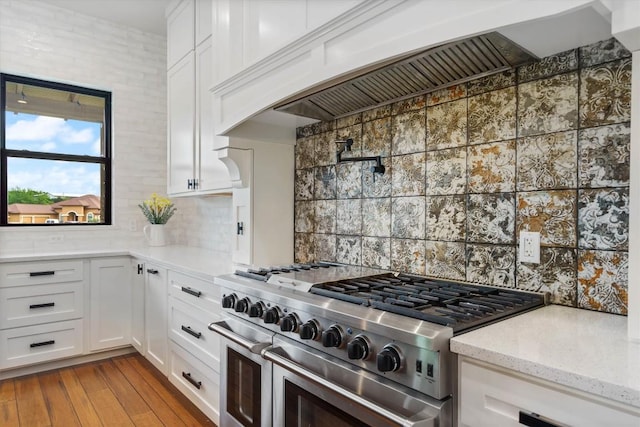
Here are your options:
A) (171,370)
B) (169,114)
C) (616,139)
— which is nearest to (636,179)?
(616,139)

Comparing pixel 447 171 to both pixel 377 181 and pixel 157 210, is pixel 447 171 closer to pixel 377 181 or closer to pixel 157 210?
pixel 377 181

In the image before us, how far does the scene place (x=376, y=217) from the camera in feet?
6.65

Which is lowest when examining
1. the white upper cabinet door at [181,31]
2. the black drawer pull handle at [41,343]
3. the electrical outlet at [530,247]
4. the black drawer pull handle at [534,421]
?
the black drawer pull handle at [41,343]

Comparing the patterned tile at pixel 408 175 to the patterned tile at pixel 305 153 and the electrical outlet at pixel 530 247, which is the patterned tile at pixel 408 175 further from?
the patterned tile at pixel 305 153

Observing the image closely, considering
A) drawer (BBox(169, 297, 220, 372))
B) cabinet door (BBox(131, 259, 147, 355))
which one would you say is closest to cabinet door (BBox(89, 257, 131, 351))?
cabinet door (BBox(131, 259, 147, 355))

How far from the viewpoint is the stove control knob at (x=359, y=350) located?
1.18m

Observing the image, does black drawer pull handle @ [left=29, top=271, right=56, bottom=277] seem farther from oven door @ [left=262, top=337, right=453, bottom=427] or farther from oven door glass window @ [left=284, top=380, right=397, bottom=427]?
oven door glass window @ [left=284, top=380, right=397, bottom=427]

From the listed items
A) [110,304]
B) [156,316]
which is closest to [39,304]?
[110,304]

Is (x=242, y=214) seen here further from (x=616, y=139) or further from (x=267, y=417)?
(x=616, y=139)

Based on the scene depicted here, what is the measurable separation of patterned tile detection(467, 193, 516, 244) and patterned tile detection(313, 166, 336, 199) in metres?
0.84

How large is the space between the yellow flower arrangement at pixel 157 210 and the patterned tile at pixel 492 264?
9.83 feet

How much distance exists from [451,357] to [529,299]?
485mm

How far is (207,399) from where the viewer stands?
2.23 metres

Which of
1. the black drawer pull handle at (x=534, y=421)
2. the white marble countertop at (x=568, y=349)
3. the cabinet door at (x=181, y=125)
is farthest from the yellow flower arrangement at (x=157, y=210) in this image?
the black drawer pull handle at (x=534, y=421)
